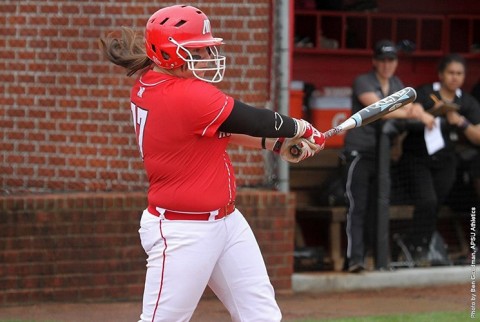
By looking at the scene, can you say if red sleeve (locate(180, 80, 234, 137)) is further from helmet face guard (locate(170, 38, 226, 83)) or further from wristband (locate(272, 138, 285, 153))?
wristband (locate(272, 138, 285, 153))

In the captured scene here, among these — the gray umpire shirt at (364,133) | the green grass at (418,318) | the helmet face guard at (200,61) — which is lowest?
the green grass at (418,318)

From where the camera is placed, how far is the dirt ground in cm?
779

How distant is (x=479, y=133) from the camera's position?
9.41m

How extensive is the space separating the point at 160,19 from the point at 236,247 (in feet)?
3.56

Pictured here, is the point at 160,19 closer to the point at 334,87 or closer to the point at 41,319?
the point at 41,319

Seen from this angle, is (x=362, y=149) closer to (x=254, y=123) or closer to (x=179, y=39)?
(x=254, y=123)

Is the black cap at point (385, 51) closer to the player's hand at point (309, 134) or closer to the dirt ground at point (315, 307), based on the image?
the dirt ground at point (315, 307)

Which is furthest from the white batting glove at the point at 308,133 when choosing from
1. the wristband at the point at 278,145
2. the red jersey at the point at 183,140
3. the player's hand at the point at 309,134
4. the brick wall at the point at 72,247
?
Result: the brick wall at the point at 72,247

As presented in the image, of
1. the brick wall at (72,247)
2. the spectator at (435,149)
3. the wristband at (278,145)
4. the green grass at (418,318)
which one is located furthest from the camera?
the spectator at (435,149)

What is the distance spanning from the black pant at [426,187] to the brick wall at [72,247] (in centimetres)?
166

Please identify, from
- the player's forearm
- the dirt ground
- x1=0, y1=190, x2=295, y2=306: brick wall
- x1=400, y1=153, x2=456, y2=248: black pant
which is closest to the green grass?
the dirt ground

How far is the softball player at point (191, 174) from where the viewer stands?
16.2ft

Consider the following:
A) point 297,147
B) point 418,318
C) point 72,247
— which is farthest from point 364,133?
point 297,147

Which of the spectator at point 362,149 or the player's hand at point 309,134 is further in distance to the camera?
the spectator at point 362,149
